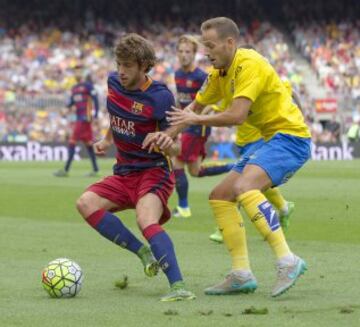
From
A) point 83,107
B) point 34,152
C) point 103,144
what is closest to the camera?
point 103,144

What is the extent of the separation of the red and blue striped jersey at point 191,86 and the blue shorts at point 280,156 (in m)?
7.13

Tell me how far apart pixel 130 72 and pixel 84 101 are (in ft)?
59.8

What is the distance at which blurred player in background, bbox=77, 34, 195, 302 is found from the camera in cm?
838

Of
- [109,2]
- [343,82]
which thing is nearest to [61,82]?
[109,2]

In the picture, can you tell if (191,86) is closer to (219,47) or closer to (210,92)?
(210,92)

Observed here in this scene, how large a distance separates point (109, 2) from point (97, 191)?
4259cm

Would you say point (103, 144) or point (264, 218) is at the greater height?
point (103, 144)

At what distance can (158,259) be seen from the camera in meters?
8.14

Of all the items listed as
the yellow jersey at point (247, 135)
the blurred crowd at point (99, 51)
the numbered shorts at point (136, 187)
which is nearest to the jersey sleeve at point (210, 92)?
the numbered shorts at point (136, 187)

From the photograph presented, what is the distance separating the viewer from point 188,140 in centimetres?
1586

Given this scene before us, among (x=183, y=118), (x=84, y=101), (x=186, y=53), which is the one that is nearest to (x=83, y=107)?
(x=84, y=101)

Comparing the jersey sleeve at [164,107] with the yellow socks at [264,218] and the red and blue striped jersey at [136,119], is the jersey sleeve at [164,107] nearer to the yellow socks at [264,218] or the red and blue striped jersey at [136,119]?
the red and blue striped jersey at [136,119]

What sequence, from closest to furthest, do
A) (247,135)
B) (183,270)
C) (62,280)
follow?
(62,280)
(183,270)
(247,135)

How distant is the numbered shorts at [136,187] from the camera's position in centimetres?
860
